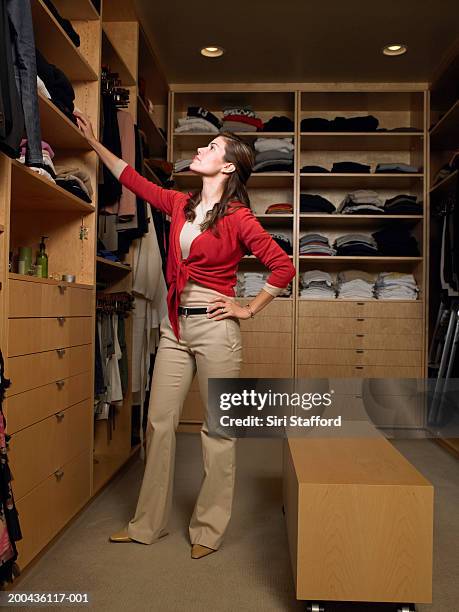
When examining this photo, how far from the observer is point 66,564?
1.97 metres

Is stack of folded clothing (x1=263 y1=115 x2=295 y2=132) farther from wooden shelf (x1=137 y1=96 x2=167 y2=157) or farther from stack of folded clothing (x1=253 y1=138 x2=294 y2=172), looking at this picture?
wooden shelf (x1=137 y1=96 x2=167 y2=157)

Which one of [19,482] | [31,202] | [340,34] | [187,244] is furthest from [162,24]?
[19,482]

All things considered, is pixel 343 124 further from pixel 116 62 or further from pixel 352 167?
pixel 116 62

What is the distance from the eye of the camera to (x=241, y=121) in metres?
4.41

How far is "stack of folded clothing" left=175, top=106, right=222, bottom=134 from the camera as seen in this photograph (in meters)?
4.36

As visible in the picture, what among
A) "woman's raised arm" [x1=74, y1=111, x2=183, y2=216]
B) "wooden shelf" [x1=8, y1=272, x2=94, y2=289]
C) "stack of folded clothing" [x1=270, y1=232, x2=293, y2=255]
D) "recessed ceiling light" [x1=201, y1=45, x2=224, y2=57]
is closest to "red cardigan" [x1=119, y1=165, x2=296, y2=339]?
"woman's raised arm" [x1=74, y1=111, x2=183, y2=216]

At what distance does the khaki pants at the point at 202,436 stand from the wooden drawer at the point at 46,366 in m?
0.37

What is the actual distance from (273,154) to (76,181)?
2.22 metres

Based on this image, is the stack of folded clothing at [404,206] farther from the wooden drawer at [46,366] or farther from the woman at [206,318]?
the wooden drawer at [46,366]

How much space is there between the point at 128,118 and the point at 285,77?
5.59 ft


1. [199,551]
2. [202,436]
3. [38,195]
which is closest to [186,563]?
[199,551]

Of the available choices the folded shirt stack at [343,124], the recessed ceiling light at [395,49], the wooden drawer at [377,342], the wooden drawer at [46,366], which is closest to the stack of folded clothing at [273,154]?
the folded shirt stack at [343,124]

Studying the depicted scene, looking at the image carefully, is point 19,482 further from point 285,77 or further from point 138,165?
point 285,77

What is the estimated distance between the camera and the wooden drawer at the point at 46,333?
→ 5.98 feet
